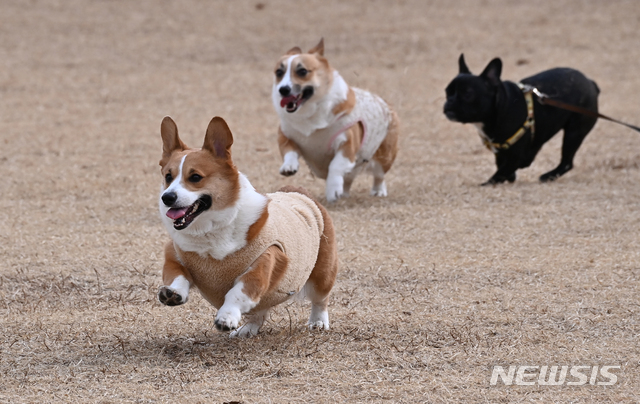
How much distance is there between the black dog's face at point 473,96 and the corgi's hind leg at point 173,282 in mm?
4280

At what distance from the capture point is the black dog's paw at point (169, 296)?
3.00 meters

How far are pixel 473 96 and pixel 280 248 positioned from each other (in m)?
4.18

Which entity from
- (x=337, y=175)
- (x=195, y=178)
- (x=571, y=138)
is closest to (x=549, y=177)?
(x=571, y=138)

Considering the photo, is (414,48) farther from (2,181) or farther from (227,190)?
(227,190)

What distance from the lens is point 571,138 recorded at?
7594mm

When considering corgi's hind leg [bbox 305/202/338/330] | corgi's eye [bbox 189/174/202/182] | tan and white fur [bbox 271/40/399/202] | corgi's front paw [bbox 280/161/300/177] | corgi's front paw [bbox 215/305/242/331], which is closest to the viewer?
corgi's front paw [bbox 215/305/242/331]

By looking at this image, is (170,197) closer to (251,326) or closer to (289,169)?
(251,326)

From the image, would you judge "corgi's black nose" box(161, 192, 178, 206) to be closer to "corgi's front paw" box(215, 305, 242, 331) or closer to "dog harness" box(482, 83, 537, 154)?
"corgi's front paw" box(215, 305, 242, 331)

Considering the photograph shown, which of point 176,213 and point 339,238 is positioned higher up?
point 176,213

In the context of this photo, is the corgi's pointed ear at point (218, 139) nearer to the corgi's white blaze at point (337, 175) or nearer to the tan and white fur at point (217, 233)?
the tan and white fur at point (217, 233)

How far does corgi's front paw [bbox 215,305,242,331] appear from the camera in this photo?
2.99 m

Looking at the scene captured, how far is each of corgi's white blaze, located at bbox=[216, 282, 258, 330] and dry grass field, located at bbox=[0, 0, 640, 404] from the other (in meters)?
0.27

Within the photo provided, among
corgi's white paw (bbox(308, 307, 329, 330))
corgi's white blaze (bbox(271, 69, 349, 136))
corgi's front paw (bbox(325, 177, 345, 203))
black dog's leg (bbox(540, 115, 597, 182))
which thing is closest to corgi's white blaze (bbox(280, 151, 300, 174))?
corgi's white blaze (bbox(271, 69, 349, 136))

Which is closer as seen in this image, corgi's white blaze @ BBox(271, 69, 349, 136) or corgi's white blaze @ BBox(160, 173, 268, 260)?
corgi's white blaze @ BBox(160, 173, 268, 260)
